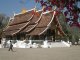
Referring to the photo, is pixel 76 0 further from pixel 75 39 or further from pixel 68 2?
pixel 75 39

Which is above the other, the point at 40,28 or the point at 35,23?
the point at 35,23

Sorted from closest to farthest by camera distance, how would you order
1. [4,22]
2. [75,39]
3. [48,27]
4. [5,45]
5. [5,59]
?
[5,59] < [5,45] < [48,27] < [75,39] < [4,22]

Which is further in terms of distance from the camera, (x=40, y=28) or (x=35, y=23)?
(x=35, y=23)

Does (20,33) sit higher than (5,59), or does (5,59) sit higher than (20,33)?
(20,33)

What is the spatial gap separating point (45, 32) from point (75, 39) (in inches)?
738

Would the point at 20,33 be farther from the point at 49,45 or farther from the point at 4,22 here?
the point at 4,22

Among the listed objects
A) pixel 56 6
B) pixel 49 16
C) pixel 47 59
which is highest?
pixel 49 16

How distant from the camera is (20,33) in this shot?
45.8 metres

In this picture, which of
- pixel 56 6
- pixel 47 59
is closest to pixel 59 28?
pixel 47 59

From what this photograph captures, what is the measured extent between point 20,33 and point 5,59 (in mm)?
29354

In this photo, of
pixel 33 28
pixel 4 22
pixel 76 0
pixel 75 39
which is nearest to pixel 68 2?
pixel 76 0

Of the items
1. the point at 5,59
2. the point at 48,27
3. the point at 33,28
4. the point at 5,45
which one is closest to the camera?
the point at 5,59

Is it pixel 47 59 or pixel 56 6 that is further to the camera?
pixel 47 59

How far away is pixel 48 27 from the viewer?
132 ft
